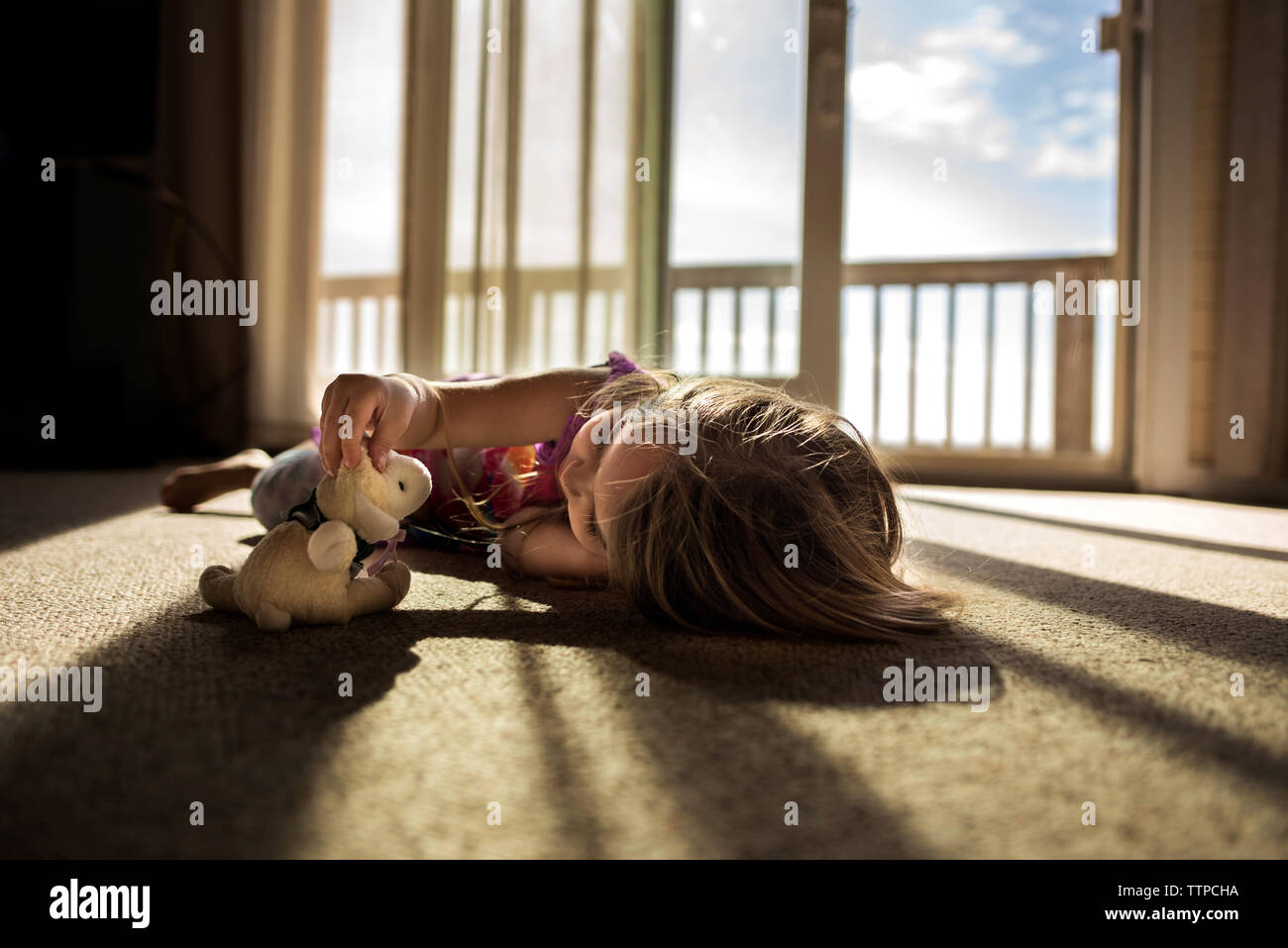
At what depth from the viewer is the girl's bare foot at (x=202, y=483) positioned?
149 centimetres

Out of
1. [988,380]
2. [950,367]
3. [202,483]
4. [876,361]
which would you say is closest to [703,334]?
[876,361]

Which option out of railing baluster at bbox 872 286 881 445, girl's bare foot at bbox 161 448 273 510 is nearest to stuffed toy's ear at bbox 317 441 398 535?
girl's bare foot at bbox 161 448 273 510

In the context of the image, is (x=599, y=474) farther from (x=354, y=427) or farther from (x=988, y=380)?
(x=988, y=380)

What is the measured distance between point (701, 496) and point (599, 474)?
133 millimetres

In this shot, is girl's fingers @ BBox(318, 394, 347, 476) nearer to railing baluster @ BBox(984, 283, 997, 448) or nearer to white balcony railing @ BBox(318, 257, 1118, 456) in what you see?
white balcony railing @ BBox(318, 257, 1118, 456)

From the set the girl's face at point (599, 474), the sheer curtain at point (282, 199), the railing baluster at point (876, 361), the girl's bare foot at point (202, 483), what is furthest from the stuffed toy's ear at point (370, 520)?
A: the railing baluster at point (876, 361)

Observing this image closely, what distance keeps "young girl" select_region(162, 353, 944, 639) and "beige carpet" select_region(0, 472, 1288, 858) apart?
45 mm

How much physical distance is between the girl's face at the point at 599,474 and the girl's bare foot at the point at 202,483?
82cm

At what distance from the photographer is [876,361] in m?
3.61

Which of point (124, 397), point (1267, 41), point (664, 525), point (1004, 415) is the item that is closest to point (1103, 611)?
point (664, 525)

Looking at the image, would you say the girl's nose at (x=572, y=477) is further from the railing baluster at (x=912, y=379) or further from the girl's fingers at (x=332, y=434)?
the railing baluster at (x=912, y=379)

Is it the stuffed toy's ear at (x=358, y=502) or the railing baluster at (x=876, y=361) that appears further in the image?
the railing baluster at (x=876, y=361)

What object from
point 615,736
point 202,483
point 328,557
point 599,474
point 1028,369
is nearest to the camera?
point 615,736
